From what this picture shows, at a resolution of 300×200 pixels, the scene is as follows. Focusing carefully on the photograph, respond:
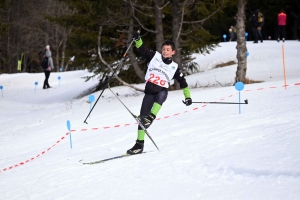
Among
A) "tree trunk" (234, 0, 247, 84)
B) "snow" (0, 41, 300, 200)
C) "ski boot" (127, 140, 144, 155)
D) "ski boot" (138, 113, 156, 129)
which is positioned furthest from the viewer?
"tree trunk" (234, 0, 247, 84)

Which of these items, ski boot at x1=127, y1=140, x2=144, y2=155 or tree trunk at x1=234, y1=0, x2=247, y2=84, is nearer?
ski boot at x1=127, y1=140, x2=144, y2=155

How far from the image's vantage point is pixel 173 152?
288 inches

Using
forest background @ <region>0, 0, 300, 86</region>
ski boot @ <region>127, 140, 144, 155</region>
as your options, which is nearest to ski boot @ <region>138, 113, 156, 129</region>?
ski boot @ <region>127, 140, 144, 155</region>

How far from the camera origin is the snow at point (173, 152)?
5625mm

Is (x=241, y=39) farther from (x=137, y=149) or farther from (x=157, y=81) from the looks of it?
(x=137, y=149)

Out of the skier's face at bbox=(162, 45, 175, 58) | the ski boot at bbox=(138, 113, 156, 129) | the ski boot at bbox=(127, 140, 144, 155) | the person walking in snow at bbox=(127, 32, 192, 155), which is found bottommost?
the ski boot at bbox=(127, 140, 144, 155)

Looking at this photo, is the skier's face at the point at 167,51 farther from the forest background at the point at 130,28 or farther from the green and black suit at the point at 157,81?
the forest background at the point at 130,28

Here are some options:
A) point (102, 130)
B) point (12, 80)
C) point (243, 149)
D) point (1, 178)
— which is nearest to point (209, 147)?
point (243, 149)

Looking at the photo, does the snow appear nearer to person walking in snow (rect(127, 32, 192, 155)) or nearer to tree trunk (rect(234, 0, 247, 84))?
person walking in snow (rect(127, 32, 192, 155))

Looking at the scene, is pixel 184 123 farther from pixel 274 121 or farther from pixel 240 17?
pixel 240 17

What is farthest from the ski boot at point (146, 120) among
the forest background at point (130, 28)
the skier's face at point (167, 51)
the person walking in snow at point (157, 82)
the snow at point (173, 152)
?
the forest background at point (130, 28)

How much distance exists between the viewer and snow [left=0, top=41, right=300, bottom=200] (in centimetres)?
562

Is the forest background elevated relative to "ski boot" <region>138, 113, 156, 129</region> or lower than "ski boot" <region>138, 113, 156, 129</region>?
elevated

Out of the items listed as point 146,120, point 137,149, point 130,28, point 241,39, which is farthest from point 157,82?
point 130,28
